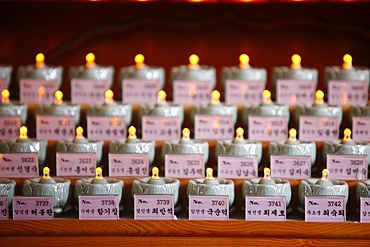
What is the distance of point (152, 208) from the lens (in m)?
1.97

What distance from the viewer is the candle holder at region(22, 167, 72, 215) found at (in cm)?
199

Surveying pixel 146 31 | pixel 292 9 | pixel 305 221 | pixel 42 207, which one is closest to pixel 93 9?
pixel 146 31

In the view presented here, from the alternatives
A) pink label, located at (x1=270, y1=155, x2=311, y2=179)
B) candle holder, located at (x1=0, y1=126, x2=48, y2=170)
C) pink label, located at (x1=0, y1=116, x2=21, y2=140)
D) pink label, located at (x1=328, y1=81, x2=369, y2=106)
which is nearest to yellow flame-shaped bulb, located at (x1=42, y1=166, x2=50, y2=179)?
candle holder, located at (x1=0, y1=126, x2=48, y2=170)

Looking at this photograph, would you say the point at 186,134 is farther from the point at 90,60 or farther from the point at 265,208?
the point at 90,60

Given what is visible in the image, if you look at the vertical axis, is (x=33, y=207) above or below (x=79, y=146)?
below

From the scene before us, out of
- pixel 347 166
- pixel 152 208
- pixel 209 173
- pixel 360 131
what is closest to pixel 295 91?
pixel 360 131

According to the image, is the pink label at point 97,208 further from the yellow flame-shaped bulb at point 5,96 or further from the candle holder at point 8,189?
the yellow flame-shaped bulb at point 5,96

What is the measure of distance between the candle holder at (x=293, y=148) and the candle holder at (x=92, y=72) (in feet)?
1.44

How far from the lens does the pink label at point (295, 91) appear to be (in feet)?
7.53

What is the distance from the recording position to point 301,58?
2461 millimetres

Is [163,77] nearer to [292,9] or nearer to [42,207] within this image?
[292,9]

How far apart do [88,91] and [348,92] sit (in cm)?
57

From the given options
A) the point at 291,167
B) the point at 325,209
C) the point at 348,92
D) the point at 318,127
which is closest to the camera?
the point at 325,209

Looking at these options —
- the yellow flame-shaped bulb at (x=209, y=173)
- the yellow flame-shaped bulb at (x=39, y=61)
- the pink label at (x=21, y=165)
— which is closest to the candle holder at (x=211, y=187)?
the yellow flame-shaped bulb at (x=209, y=173)
